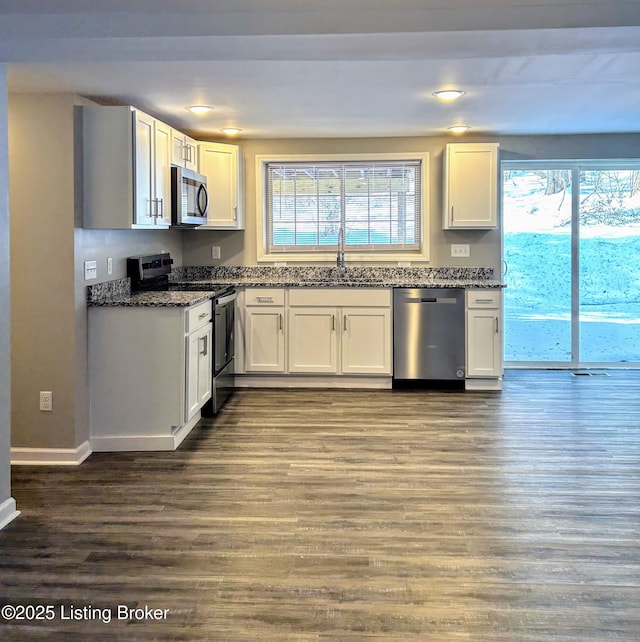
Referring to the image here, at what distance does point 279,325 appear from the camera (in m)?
5.98

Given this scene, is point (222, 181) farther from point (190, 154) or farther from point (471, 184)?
point (471, 184)

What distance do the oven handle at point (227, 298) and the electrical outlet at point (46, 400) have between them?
4.75 ft

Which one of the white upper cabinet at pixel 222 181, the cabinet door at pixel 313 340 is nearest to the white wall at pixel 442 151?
the white upper cabinet at pixel 222 181

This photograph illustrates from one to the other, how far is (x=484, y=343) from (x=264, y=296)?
1861 mm

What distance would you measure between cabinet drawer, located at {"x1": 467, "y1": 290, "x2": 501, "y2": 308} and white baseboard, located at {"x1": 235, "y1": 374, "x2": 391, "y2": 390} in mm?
934

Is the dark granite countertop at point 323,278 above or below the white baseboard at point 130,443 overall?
above

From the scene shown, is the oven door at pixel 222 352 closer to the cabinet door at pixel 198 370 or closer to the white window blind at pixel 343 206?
the cabinet door at pixel 198 370

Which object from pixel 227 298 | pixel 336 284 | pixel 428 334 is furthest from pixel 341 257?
pixel 227 298

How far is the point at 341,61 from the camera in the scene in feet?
11.2

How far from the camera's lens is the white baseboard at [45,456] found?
3.96 metres

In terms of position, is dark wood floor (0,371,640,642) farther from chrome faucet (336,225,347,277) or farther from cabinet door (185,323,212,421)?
chrome faucet (336,225,347,277)

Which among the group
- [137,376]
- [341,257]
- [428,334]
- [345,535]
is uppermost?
[341,257]

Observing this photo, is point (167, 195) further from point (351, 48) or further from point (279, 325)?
point (351, 48)

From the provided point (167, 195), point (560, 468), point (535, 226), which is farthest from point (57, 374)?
point (535, 226)
